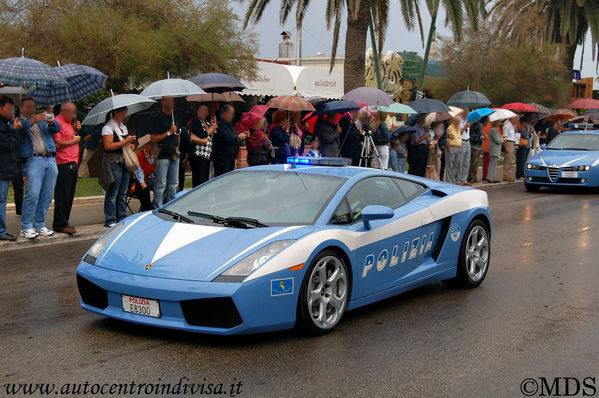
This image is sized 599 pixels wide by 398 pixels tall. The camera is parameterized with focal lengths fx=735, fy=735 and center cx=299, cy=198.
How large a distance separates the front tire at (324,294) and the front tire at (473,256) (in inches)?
77.0

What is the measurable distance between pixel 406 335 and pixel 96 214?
8.51 metres

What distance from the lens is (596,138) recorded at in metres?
18.9

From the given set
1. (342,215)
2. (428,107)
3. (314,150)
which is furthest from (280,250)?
(428,107)

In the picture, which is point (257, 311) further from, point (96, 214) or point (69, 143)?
point (96, 214)

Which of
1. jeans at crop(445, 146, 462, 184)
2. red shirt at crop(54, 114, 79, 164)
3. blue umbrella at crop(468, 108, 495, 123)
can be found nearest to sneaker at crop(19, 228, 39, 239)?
red shirt at crop(54, 114, 79, 164)

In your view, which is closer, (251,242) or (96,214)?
(251,242)

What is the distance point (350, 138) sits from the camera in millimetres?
14953

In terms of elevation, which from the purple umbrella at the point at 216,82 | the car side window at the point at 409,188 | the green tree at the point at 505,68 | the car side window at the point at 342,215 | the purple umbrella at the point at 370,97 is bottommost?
the car side window at the point at 342,215

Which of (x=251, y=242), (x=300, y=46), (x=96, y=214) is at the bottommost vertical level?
(x=96, y=214)

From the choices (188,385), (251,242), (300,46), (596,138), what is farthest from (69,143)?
(300,46)

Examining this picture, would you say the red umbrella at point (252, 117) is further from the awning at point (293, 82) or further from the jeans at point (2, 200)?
the awning at point (293, 82)

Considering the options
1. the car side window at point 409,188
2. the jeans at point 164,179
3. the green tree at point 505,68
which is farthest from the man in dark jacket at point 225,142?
the green tree at point 505,68

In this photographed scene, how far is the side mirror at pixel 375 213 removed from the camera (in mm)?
5973

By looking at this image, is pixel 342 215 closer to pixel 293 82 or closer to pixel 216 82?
pixel 216 82
